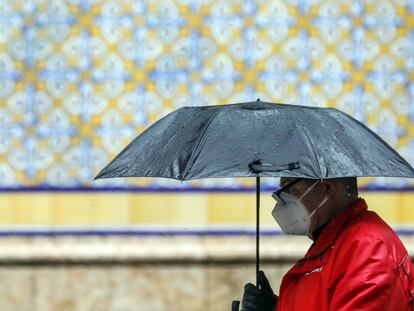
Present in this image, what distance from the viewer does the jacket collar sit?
122 inches

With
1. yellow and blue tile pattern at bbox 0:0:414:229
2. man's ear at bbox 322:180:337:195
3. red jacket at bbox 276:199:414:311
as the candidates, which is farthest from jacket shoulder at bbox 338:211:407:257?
yellow and blue tile pattern at bbox 0:0:414:229

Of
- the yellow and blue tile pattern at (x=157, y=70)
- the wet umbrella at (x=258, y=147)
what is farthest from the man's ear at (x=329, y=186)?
the yellow and blue tile pattern at (x=157, y=70)

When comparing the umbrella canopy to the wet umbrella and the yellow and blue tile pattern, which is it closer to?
the wet umbrella

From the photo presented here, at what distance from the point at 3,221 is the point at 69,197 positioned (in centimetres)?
44

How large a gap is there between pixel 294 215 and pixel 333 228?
0.18m

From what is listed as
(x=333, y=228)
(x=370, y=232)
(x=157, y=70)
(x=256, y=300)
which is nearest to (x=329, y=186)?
(x=333, y=228)

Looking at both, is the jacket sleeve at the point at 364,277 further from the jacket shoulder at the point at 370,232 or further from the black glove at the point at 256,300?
the black glove at the point at 256,300

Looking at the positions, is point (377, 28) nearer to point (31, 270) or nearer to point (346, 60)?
point (346, 60)

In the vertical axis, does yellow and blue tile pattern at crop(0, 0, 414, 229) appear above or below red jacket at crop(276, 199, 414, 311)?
above

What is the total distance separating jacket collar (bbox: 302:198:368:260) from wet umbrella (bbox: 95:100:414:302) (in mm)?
127

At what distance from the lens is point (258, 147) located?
10.1 feet

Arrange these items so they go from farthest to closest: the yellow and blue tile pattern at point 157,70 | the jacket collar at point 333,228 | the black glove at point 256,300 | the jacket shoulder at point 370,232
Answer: the yellow and blue tile pattern at point 157,70 → the black glove at point 256,300 → the jacket collar at point 333,228 → the jacket shoulder at point 370,232

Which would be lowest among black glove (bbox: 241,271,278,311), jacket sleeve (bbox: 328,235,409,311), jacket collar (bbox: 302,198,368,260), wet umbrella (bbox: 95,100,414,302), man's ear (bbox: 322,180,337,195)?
black glove (bbox: 241,271,278,311)

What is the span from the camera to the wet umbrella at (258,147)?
3.03m
